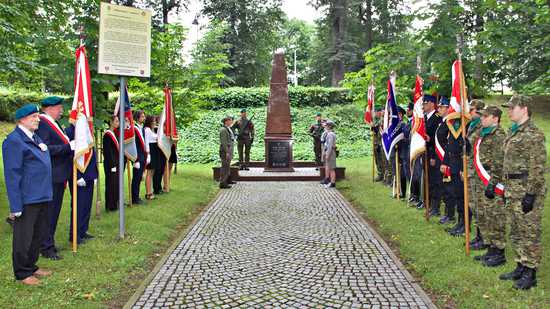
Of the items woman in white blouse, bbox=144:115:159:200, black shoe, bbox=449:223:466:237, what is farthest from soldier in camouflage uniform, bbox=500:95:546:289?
woman in white blouse, bbox=144:115:159:200

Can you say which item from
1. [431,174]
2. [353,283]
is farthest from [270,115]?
[353,283]

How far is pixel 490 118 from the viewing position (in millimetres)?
5316

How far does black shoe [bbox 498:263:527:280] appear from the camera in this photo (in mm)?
4598

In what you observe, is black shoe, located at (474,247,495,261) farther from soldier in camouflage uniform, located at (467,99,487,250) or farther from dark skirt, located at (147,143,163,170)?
dark skirt, located at (147,143,163,170)

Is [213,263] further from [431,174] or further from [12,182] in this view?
[431,174]

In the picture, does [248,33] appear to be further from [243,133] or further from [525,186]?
[525,186]

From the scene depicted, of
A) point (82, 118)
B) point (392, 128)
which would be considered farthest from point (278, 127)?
point (82, 118)

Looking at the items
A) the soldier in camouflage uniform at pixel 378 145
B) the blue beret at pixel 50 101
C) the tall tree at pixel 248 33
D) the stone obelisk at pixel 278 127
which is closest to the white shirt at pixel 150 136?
the blue beret at pixel 50 101

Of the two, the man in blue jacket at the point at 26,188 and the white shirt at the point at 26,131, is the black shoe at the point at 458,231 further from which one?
the white shirt at the point at 26,131

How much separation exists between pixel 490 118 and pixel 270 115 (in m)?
11.6

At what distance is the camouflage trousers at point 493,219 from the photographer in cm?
523

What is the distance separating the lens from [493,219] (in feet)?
17.5

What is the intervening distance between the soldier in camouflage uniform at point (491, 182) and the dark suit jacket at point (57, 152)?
5064 millimetres

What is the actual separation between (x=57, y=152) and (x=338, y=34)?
105 feet
